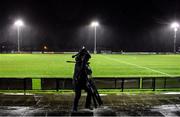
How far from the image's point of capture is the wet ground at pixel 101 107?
1291 centimetres

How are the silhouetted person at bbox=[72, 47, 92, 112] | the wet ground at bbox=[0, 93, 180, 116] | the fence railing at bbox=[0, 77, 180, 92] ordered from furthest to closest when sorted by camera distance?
the fence railing at bbox=[0, 77, 180, 92] → the wet ground at bbox=[0, 93, 180, 116] → the silhouetted person at bbox=[72, 47, 92, 112]

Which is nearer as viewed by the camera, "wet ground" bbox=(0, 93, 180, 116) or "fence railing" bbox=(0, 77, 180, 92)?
"wet ground" bbox=(0, 93, 180, 116)

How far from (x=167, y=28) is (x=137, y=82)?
71.1 m

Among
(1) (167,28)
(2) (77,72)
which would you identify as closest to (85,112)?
(2) (77,72)


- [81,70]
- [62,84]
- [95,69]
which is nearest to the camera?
[81,70]

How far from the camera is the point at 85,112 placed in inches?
510

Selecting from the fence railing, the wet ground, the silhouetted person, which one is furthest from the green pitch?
the silhouetted person

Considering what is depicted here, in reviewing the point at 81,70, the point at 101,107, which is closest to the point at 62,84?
the point at 101,107

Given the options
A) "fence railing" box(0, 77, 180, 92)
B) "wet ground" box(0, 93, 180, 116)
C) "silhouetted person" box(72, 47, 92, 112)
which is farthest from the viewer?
"fence railing" box(0, 77, 180, 92)

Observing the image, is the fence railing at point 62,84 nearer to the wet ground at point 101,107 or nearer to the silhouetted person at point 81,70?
the wet ground at point 101,107

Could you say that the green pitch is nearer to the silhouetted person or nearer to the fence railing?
the fence railing

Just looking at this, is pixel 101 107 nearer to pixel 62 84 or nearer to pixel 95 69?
pixel 62 84

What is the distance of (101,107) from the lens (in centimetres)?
1388

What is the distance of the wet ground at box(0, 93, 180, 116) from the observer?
42.3 feet
